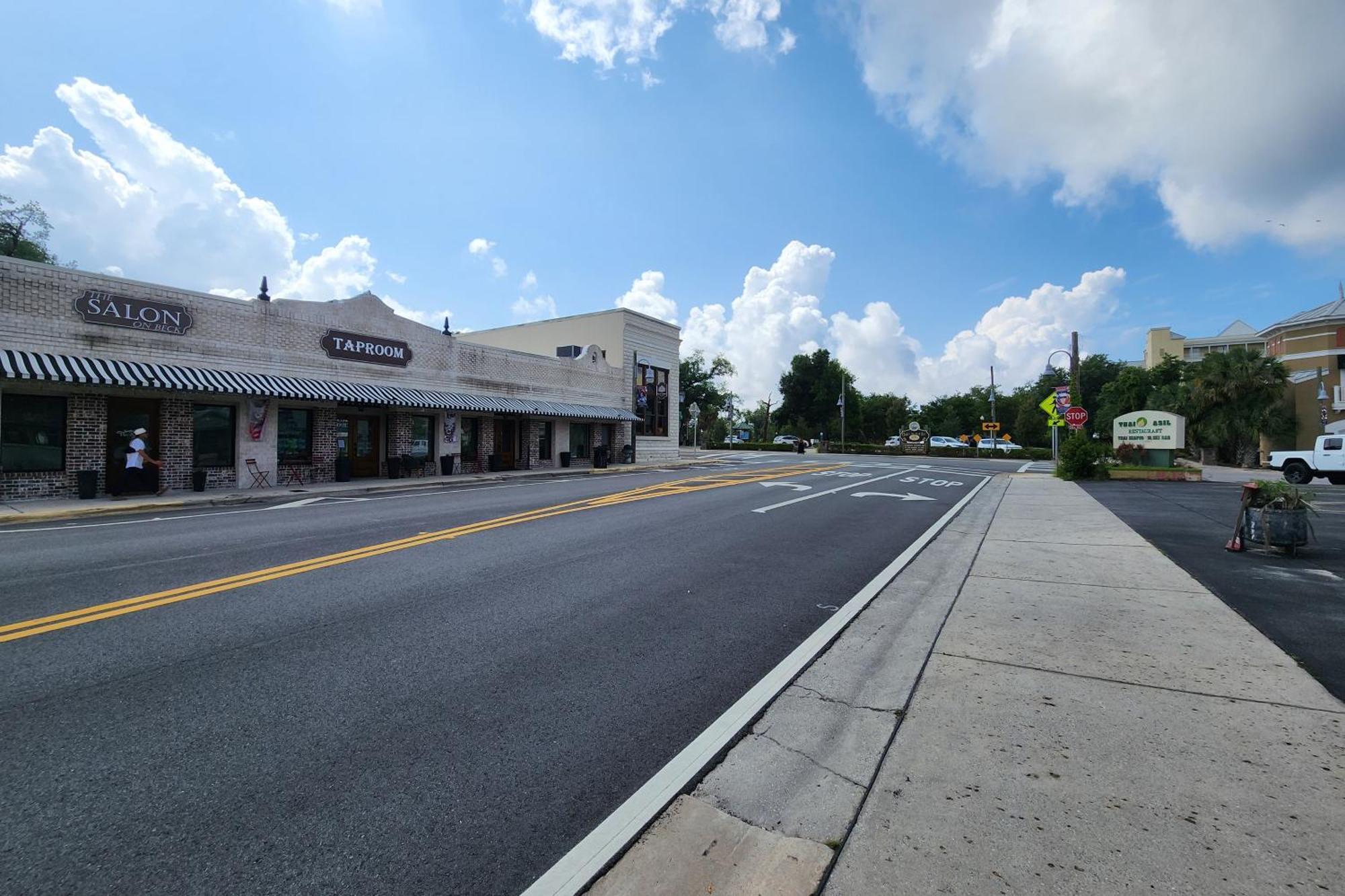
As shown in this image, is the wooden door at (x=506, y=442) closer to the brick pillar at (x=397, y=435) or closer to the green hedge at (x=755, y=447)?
the brick pillar at (x=397, y=435)

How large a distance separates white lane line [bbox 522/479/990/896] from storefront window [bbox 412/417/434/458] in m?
20.9

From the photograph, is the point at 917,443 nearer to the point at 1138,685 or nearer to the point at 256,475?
the point at 256,475

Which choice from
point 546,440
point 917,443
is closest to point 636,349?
point 546,440

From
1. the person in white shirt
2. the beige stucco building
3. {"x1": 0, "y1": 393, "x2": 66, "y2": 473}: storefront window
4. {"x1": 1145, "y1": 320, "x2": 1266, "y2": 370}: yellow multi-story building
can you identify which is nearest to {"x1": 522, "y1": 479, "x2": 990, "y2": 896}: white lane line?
the person in white shirt

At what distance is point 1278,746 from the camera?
10.3 feet

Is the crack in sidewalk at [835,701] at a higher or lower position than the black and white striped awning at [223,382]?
lower

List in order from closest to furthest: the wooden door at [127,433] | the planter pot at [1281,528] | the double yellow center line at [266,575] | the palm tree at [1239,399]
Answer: the double yellow center line at [266,575]
the planter pot at [1281,528]
the wooden door at [127,433]
the palm tree at [1239,399]

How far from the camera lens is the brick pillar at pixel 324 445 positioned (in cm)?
1953

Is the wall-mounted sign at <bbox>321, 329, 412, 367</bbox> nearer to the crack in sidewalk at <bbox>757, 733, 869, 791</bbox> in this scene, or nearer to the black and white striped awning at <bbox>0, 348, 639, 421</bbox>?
the black and white striped awning at <bbox>0, 348, 639, 421</bbox>

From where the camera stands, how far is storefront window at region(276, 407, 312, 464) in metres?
18.8

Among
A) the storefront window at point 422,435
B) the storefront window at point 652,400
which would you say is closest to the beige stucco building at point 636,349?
the storefront window at point 652,400

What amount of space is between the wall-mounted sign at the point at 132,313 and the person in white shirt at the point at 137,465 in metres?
2.70

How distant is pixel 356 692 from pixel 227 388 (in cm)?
1597

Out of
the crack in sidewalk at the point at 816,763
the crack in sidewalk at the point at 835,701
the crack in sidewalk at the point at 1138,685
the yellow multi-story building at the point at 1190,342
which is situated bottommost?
the crack in sidewalk at the point at 816,763
